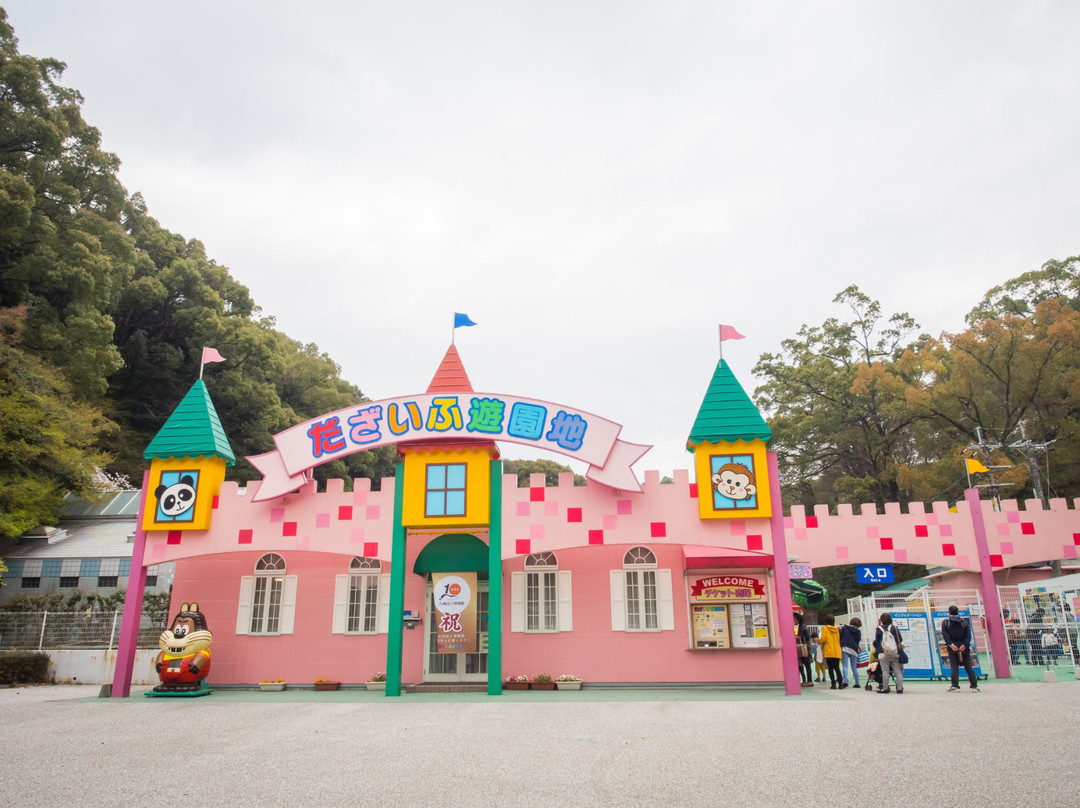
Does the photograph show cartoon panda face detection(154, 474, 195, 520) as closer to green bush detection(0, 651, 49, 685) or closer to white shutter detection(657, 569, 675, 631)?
green bush detection(0, 651, 49, 685)

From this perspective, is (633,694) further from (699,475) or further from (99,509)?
(99,509)

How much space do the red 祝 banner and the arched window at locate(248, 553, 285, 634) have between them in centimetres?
937

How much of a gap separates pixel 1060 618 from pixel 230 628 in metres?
19.4

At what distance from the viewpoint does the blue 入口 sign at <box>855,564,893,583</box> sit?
53.5 ft

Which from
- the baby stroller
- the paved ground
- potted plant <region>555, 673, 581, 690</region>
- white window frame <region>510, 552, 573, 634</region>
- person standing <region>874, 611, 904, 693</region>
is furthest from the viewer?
white window frame <region>510, 552, 573, 634</region>

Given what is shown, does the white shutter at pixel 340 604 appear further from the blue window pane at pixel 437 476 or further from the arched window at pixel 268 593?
the blue window pane at pixel 437 476

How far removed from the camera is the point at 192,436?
1661 cm

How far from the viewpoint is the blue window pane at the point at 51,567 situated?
23734mm

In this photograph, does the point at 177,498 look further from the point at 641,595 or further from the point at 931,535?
the point at 931,535

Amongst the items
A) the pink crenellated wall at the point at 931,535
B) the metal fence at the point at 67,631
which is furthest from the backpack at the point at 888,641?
the metal fence at the point at 67,631

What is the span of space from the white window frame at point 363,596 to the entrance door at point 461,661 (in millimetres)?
1156

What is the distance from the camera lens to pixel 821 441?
34.1 m


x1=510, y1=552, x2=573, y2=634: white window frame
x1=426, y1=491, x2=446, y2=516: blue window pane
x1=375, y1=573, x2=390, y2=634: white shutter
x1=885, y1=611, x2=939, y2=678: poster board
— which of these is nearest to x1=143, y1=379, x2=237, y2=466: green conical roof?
x1=375, y1=573, x2=390, y2=634: white shutter

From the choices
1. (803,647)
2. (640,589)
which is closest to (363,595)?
(640,589)
